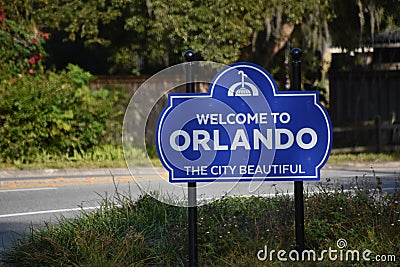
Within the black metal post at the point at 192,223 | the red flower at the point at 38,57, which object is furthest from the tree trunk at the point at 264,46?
the black metal post at the point at 192,223

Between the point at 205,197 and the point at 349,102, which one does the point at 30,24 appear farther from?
the point at 205,197

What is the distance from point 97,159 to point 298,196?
42.4 feet

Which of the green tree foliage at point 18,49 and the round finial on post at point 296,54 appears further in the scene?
the green tree foliage at point 18,49

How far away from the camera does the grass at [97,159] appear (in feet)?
58.4

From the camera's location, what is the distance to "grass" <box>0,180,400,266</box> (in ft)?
23.2

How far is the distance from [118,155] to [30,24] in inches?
173

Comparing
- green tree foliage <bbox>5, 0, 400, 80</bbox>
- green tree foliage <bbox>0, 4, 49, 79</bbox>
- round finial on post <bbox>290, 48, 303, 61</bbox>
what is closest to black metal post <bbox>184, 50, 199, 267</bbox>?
round finial on post <bbox>290, 48, 303, 61</bbox>

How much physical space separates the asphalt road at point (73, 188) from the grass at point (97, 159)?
52 cm

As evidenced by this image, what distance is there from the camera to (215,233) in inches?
294

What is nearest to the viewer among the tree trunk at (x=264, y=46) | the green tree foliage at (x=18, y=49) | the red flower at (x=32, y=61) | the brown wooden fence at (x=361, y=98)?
the green tree foliage at (x=18, y=49)

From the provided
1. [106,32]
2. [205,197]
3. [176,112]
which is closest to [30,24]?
[106,32]

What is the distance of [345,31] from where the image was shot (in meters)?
21.9

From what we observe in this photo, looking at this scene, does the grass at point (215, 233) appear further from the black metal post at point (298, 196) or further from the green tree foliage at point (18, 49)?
the green tree foliage at point (18, 49)

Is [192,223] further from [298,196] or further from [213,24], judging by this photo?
[213,24]
